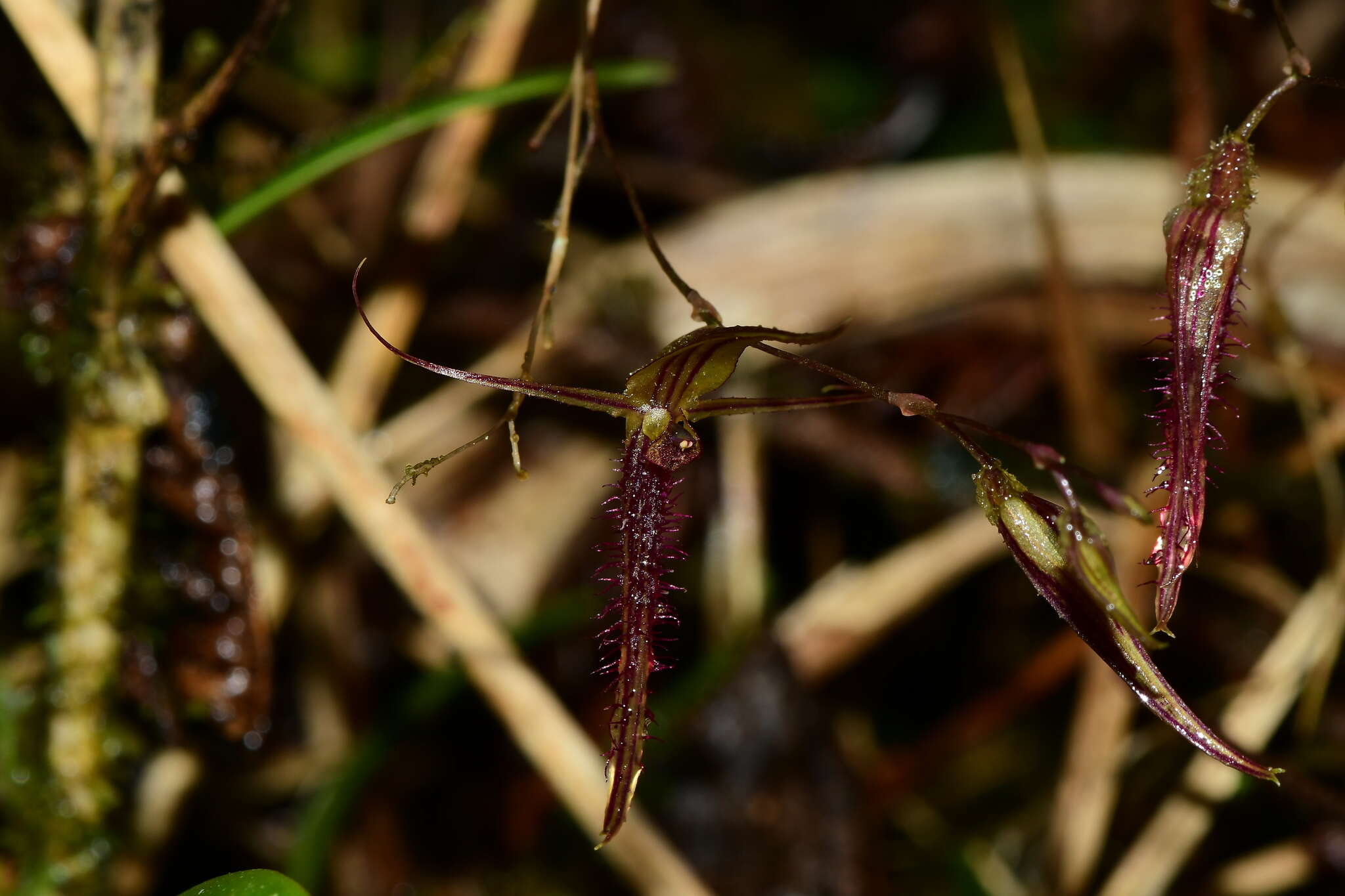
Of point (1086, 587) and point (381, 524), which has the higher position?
point (381, 524)

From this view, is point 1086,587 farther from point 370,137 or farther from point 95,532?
point 95,532

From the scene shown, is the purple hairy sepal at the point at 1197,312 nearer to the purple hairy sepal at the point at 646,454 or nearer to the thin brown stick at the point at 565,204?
the purple hairy sepal at the point at 646,454

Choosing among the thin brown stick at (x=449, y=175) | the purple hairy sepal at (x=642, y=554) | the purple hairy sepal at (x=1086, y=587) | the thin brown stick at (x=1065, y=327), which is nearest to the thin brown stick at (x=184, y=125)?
the thin brown stick at (x=449, y=175)

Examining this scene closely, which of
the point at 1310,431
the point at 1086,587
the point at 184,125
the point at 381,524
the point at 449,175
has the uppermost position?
the point at 184,125

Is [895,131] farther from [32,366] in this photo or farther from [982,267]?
[32,366]

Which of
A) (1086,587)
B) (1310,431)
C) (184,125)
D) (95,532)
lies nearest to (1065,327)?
(1310,431)

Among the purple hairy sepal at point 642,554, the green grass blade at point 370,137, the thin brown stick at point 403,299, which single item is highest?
the green grass blade at point 370,137
